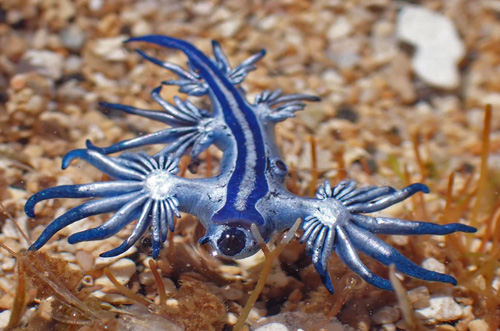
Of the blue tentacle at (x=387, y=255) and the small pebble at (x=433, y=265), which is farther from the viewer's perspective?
the small pebble at (x=433, y=265)

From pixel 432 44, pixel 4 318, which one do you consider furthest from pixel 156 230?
pixel 432 44

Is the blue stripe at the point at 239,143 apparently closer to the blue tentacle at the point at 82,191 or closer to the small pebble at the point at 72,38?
the blue tentacle at the point at 82,191

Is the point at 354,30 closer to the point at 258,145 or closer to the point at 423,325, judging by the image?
the point at 258,145

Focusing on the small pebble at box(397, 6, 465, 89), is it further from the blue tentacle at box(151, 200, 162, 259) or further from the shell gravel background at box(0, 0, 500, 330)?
the blue tentacle at box(151, 200, 162, 259)

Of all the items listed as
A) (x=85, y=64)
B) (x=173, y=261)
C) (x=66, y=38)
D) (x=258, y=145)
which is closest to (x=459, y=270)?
(x=258, y=145)

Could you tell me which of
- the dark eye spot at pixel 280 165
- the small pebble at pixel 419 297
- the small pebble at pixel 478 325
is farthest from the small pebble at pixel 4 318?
the small pebble at pixel 478 325

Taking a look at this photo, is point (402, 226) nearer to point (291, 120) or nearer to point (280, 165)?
point (280, 165)

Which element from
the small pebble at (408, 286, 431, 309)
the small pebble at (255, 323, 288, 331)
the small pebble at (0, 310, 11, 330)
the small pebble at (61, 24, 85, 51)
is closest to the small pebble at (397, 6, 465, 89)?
the small pebble at (408, 286, 431, 309)
